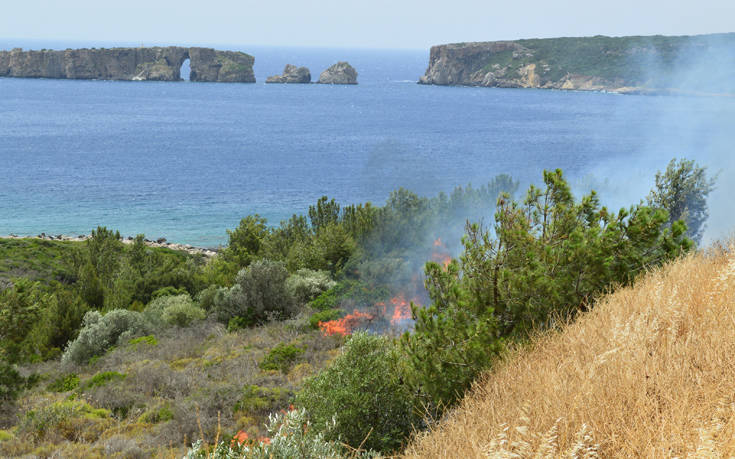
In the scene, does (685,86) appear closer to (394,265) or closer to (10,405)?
(394,265)

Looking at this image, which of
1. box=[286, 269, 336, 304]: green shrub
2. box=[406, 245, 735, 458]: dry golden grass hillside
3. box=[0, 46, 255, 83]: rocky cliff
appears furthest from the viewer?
box=[0, 46, 255, 83]: rocky cliff

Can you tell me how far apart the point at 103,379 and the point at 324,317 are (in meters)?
6.25

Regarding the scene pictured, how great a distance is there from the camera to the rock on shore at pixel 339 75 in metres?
182

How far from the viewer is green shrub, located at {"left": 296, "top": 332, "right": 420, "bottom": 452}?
7.20 meters

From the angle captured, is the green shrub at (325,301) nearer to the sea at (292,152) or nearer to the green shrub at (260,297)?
the green shrub at (260,297)

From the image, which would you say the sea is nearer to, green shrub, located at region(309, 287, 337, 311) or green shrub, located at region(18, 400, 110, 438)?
green shrub, located at region(309, 287, 337, 311)

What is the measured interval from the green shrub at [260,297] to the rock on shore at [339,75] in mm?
170061

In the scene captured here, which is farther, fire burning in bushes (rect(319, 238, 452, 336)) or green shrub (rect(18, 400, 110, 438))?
fire burning in bushes (rect(319, 238, 452, 336))

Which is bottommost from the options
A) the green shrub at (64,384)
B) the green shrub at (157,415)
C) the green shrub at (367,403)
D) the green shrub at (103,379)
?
the green shrub at (64,384)

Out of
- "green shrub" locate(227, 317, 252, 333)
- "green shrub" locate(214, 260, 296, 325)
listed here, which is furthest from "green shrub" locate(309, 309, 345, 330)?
"green shrub" locate(227, 317, 252, 333)

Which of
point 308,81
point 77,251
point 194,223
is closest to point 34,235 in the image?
point 194,223

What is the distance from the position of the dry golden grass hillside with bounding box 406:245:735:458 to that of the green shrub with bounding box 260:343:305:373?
8.17 meters

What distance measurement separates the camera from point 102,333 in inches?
666

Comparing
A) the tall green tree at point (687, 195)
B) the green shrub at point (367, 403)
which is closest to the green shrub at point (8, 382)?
the green shrub at point (367, 403)
